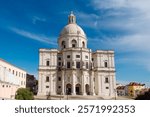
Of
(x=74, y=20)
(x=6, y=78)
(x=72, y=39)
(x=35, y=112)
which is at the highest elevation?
(x=74, y=20)

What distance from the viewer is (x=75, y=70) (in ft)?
193

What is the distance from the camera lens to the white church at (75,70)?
58938mm

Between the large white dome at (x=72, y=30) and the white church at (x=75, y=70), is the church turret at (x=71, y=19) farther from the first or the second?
the white church at (x=75, y=70)

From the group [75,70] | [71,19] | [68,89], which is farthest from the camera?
[71,19]

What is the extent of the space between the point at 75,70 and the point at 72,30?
1219cm

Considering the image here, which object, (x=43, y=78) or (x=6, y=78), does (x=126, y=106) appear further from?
(x=43, y=78)

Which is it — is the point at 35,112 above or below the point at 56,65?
below

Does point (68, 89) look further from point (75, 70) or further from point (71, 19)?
point (71, 19)

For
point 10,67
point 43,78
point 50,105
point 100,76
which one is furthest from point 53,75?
point 50,105

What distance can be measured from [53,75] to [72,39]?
1082 centimetres

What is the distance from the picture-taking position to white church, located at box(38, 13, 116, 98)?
5894 cm

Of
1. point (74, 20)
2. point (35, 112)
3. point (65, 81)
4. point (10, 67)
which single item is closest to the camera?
point (35, 112)

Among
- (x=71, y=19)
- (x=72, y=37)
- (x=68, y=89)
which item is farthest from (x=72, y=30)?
(x=68, y=89)

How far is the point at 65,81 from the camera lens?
59469mm
